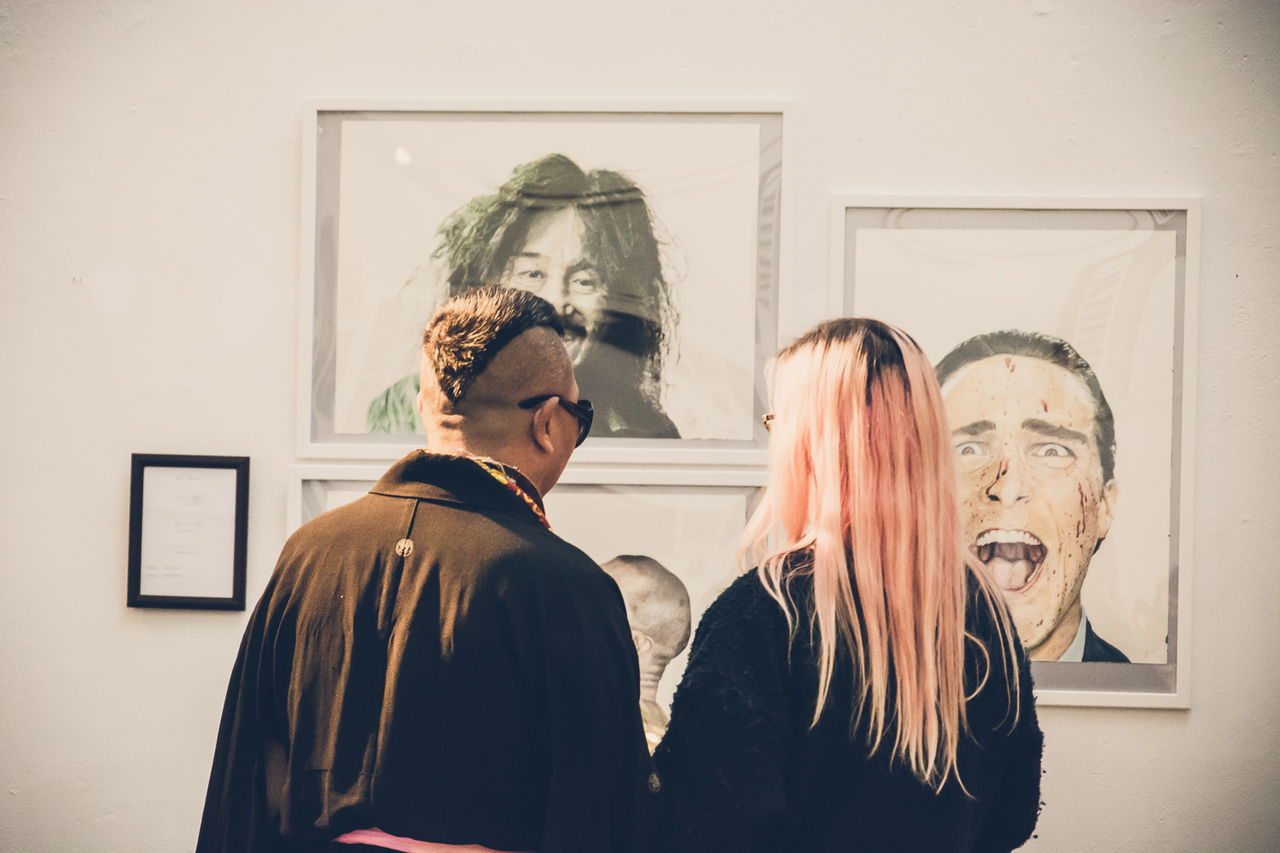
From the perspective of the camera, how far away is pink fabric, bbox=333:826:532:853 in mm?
991

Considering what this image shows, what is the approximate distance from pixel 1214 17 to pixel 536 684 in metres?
1.73

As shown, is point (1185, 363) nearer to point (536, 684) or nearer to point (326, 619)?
point (536, 684)

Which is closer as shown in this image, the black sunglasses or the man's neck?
the black sunglasses

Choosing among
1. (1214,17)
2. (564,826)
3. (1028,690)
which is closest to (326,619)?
(564,826)

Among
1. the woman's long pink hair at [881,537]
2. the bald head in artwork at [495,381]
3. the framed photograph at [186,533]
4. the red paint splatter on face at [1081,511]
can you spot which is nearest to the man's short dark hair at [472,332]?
the bald head in artwork at [495,381]

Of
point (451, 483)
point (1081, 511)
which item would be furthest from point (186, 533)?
point (1081, 511)

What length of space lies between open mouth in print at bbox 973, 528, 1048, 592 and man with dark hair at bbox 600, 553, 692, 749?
56 centimetres

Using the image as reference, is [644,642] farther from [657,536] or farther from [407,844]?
[407,844]

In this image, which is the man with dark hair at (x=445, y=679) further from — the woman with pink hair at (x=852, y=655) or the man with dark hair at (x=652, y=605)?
the man with dark hair at (x=652, y=605)

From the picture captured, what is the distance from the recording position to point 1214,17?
1747 mm

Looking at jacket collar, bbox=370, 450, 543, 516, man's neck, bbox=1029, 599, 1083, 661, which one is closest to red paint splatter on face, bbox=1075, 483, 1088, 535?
man's neck, bbox=1029, 599, 1083, 661

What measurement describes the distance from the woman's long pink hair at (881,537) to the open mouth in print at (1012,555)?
735 millimetres

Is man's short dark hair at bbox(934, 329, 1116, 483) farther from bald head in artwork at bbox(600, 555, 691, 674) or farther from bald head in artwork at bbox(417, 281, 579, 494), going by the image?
bald head in artwork at bbox(417, 281, 579, 494)

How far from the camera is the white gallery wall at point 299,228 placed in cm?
173
